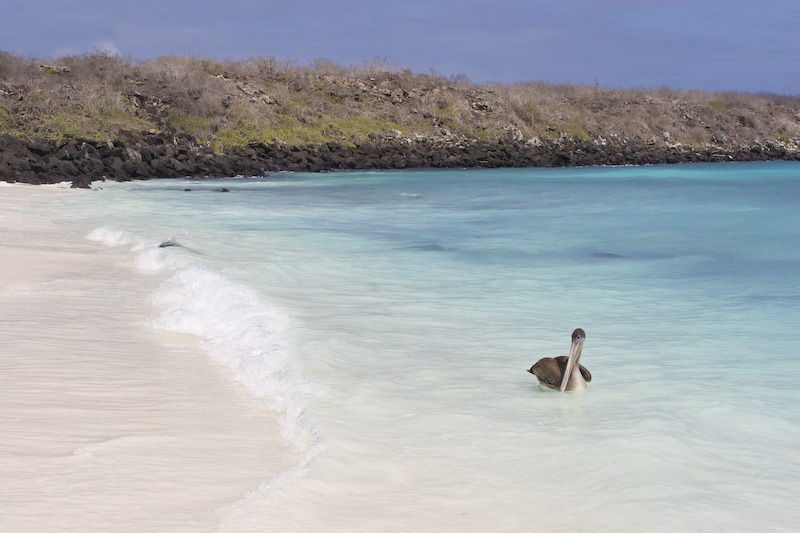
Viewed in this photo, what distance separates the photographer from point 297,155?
120 ft

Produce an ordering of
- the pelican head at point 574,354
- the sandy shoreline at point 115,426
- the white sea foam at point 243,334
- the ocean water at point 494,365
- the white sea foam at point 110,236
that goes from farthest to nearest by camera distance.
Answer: the white sea foam at point 110,236 < the pelican head at point 574,354 < the white sea foam at point 243,334 < the ocean water at point 494,365 < the sandy shoreline at point 115,426

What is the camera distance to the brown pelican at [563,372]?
544 centimetres

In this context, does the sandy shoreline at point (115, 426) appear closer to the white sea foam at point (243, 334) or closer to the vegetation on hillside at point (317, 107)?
the white sea foam at point (243, 334)

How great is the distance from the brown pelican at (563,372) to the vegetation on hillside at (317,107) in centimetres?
3217

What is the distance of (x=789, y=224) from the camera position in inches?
750

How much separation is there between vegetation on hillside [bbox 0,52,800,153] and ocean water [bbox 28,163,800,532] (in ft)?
71.7

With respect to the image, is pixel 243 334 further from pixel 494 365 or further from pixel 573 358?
pixel 573 358

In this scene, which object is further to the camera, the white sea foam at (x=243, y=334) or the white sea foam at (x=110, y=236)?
the white sea foam at (x=110, y=236)

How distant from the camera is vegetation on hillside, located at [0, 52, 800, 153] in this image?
3728 cm

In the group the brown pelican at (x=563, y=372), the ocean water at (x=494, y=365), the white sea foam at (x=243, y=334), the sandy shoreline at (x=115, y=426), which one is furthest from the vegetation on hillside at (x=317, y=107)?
the brown pelican at (x=563, y=372)

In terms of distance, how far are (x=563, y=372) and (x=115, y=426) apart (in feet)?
9.21

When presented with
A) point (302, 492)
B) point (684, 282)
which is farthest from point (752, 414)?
point (684, 282)

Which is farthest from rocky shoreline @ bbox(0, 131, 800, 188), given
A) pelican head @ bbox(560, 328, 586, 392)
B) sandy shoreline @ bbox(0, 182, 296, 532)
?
pelican head @ bbox(560, 328, 586, 392)

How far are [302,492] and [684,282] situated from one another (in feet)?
28.8
